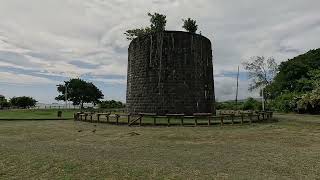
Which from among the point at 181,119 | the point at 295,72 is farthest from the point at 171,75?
the point at 295,72

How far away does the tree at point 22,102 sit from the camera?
74312 mm

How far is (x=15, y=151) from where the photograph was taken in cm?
1112

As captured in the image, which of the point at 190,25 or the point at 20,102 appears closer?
the point at 190,25

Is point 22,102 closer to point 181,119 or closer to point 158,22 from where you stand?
point 158,22

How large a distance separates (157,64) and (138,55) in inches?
94.9

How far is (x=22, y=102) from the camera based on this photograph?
74.5 metres

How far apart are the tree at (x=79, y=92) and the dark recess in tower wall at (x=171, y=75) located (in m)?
41.5

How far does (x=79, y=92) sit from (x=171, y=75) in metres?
43.7

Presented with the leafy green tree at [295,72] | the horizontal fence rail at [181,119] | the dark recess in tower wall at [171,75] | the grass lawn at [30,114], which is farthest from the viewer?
the leafy green tree at [295,72]

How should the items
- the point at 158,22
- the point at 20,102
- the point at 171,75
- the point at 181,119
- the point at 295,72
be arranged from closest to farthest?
the point at 181,119 < the point at 171,75 < the point at 158,22 < the point at 295,72 < the point at 20,102

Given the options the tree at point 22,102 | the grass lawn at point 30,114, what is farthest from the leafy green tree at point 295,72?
the tree at point 22,102

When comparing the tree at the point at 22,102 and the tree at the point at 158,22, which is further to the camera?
the tree at the point at 22,102

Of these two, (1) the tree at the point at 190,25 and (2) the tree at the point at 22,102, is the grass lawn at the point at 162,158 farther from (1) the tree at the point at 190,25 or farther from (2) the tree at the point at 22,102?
(2) the tree at the point at 22,102

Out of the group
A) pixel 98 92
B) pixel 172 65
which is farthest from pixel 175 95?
pixel 98 92
